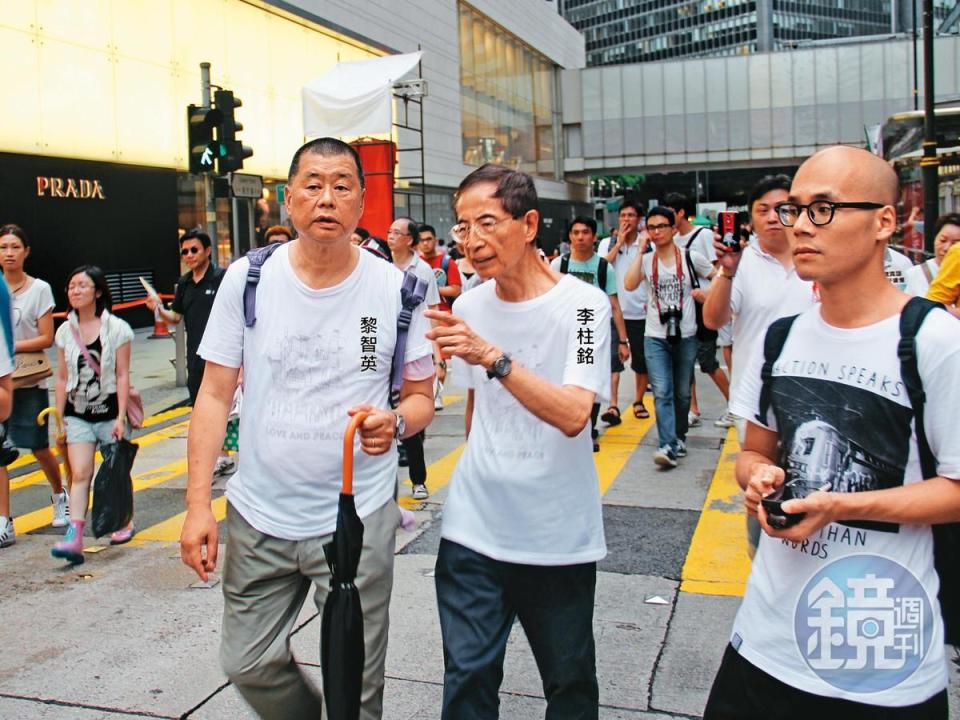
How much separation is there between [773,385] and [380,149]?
559 inches

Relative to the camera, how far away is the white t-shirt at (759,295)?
182 inches

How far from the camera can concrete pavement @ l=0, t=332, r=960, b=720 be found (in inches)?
153

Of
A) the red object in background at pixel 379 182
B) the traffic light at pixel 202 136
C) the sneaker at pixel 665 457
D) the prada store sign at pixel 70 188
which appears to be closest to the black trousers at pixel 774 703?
the sneaker at pixel 665 457

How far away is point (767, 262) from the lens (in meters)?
4.80

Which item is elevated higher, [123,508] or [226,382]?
[226,382]

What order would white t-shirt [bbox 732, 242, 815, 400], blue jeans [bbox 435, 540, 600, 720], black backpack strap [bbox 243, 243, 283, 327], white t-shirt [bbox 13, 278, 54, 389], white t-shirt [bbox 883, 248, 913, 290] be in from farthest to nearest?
1. white t-shirt [bbox 13, 278, 54, 389]
2. white t-shirt [bbox 883, 248, 913, 290]
3. white t-shirt [bbox 732, 242, 815, 400]
4. black backpack strap [bbox 243, 243, 283, 327]
5. blue jeans [bbox 435, 540, 600, 720]

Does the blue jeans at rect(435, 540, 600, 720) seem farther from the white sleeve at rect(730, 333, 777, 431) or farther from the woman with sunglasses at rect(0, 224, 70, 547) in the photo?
the woman with sunglasses at rect(0, 224, 70, 547)

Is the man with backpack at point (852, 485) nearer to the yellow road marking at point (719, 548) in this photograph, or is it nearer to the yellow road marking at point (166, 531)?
the yellow road marking at point (719, 548)

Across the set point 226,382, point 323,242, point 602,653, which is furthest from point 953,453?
point 602,653

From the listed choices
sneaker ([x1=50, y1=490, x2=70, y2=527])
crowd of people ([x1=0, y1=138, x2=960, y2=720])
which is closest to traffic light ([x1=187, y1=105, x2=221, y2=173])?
sneaker ([x1=50, y1=490, x2=70, y2=527])

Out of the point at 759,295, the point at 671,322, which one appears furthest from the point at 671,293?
the point at 759,295

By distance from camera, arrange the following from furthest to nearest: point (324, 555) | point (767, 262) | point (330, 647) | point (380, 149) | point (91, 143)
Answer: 1. point (91, 143)
2. point (380, 149)
3. point (767, 262)
4. point (324, 555)
5. point (330, 647)

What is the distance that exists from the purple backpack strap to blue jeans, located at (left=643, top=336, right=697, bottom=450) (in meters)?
4.87

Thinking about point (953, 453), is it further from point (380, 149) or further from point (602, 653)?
point (380, 149)
